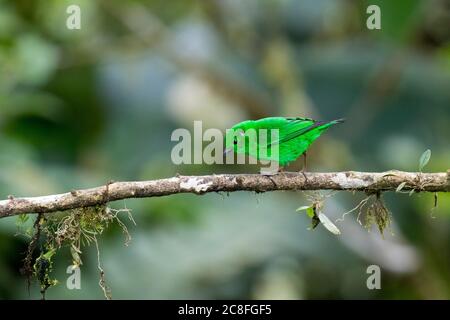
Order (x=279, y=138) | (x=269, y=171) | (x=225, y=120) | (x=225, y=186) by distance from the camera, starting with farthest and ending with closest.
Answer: (x=225, y=120) < (x=279, y=138) < (x=269, y=171) < (x=225, y=186)

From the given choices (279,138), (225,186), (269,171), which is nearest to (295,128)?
(279,138)

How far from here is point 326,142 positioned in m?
8.08

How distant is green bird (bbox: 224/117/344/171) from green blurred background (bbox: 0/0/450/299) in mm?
2859

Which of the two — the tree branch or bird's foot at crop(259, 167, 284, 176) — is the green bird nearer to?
bird's foot at crop(259, 167, 284, 176)

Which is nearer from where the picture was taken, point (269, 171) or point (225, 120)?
point (269, 171)

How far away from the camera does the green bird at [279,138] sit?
4.05m

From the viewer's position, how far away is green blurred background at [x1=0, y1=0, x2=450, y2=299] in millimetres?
7125

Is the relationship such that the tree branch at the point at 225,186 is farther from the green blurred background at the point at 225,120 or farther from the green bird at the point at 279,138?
the green blurred background at the point at 225,120

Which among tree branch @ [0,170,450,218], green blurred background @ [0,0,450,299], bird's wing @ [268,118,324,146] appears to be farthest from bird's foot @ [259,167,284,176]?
green blurred background @ [0,0,450,299]

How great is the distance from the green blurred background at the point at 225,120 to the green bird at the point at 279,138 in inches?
113

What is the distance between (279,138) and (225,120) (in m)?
4.89

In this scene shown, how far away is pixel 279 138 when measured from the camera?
4105 mm

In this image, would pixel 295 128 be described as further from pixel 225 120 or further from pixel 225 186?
pixel 225 120
